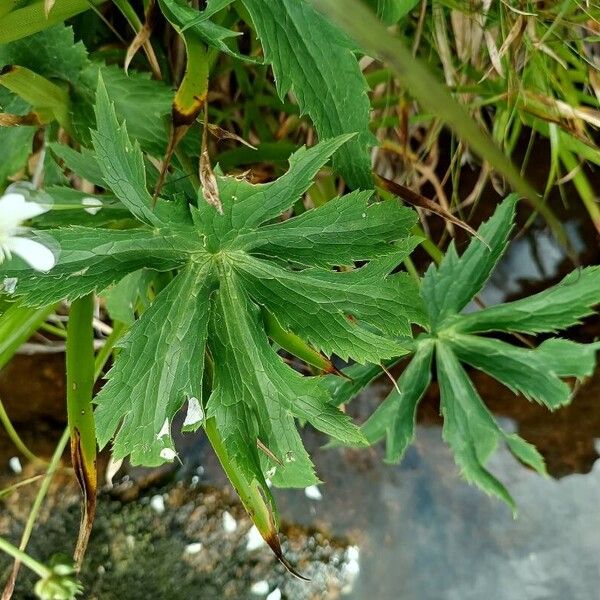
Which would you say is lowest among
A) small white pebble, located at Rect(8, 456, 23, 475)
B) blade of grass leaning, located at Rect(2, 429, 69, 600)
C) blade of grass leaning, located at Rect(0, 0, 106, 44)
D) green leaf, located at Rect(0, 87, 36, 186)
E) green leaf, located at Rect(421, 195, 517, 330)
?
small white pebble, located at Rect(8, 456, 23, 475)

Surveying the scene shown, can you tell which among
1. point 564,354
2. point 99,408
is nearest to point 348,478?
point 564,354

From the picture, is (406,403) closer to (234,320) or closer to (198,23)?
(234,320)

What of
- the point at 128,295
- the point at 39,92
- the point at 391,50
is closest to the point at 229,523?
the point at 128,295

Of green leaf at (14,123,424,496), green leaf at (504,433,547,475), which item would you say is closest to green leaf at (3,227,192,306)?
green leaf at (14,123,424,496)

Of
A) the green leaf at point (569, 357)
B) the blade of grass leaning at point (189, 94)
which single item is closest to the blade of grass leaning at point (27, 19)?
the blade of grass leaning at point (189, 94)

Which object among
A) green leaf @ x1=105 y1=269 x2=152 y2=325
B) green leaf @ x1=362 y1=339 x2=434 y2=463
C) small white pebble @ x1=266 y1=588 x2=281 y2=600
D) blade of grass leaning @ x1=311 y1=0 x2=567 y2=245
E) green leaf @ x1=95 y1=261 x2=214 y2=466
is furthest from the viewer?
small white pebble @ x1=266 y1=588 x2=281 y2=600

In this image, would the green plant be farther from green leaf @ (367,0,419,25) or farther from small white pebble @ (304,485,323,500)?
small white pebble @ (304,485,323,500)
